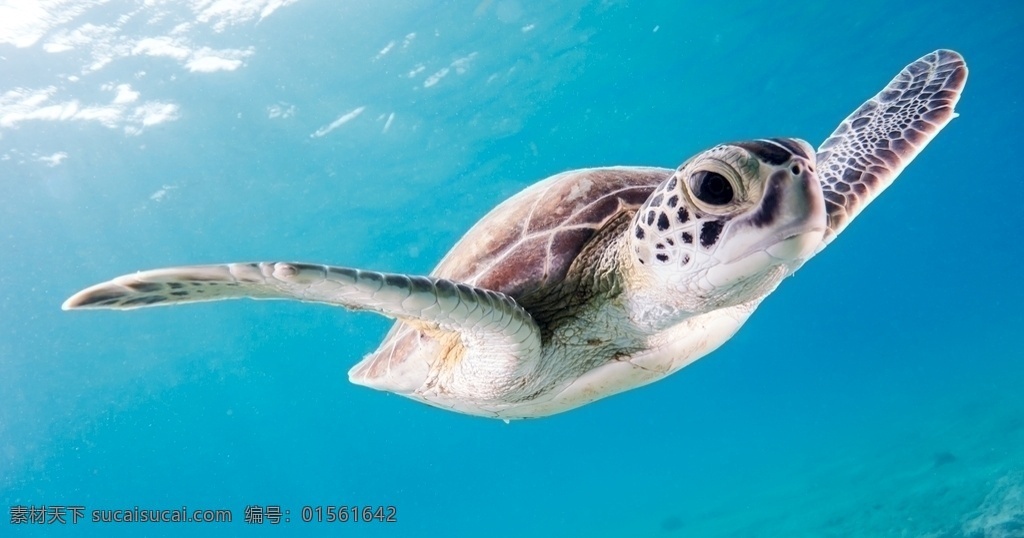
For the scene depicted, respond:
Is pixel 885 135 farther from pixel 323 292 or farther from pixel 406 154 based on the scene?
pixel 406 154

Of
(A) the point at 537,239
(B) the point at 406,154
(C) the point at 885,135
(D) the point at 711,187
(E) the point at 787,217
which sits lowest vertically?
(E) the point at 787,217

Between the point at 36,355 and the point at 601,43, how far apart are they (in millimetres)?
32713

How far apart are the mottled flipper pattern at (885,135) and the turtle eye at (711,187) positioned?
1.15m

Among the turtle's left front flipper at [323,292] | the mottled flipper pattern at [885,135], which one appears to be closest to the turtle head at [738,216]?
the turtle's left front flipper at [323,292]

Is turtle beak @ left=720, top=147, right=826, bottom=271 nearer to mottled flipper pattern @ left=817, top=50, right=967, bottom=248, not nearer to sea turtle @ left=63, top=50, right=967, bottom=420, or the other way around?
sea turtle @ left=63, top=50, right=967, bottom=420

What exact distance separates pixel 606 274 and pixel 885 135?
2036 millimetres

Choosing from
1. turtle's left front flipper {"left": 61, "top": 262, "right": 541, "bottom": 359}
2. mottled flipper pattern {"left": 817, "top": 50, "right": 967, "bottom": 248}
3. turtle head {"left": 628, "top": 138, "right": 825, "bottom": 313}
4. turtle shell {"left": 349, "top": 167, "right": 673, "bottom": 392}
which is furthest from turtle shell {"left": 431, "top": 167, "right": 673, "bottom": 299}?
mottled flipper pattern {"left": 817, "top": 50, "right": 967, "bottom": 248}

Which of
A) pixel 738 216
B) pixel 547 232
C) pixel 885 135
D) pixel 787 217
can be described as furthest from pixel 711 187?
pixel 885 135

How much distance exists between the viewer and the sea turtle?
1822mm

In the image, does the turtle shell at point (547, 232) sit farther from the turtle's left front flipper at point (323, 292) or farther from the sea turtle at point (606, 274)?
the turtle's left front flipper at point (323, 292)

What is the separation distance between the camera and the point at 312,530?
62.8 meters

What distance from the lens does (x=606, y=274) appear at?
2.65 meters

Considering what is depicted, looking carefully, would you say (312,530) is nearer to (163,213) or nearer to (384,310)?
(163,213)

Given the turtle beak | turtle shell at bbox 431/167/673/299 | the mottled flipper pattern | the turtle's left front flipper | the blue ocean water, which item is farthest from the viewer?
the blue ocean water
